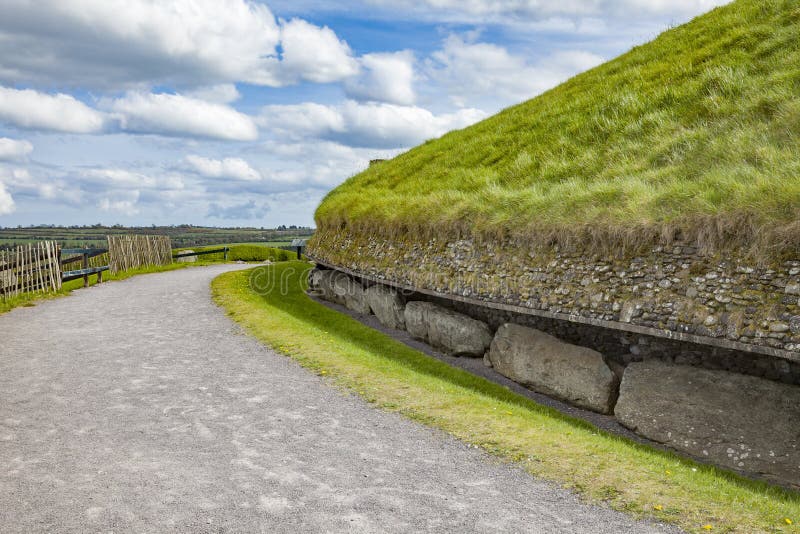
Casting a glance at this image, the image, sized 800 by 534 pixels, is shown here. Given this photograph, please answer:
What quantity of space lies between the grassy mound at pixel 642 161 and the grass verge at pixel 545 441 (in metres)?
4.37

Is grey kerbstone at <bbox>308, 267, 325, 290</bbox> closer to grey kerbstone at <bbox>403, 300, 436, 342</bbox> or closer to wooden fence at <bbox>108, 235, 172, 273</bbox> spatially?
grey kerbstone at <bbox>403, 300, 436, 342</bbox>

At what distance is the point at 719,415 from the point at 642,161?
804 centimetres

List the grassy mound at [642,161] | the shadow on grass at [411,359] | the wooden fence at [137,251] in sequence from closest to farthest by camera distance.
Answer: the shadow on grass at [411,359]
the grassy mound at [642,161]
the wooden fence at [137,251]

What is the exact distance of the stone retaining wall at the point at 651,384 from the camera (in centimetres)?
1073

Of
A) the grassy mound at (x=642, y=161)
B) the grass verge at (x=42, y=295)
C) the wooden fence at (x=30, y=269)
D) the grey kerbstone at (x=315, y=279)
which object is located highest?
the grassy mound at (x=642, y=161)

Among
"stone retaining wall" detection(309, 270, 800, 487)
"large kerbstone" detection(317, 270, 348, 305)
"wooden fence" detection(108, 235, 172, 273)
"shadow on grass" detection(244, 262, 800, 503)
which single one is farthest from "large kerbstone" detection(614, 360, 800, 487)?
"wooden fence" detection(108, 235, 172, 273)

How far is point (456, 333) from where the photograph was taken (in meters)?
17.4

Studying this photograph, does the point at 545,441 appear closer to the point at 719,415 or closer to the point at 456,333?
the point at 719,415

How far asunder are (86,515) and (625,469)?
23.3ft

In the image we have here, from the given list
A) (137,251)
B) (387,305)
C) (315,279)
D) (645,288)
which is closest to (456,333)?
(387,305)

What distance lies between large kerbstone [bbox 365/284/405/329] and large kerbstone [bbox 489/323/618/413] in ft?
16.1

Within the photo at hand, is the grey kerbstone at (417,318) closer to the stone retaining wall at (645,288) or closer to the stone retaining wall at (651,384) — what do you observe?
the stone retaining wall at (651,384)

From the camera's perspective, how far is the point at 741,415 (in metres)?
11.0

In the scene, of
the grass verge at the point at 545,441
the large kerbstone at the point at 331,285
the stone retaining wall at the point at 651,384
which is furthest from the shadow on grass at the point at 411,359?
the large kerbstone at the point at 331,285
